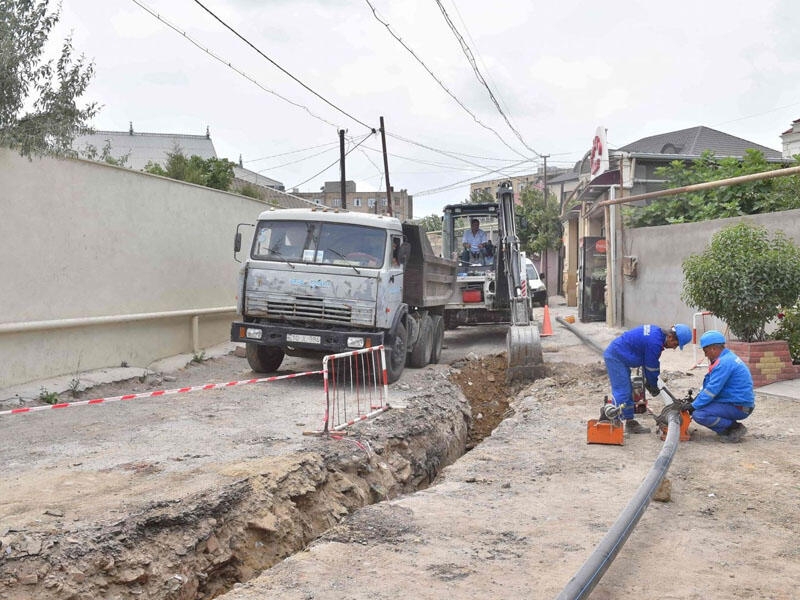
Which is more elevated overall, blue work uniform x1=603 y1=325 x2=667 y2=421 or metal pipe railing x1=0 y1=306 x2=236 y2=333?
metal pipe railing x1=0 y1=306 x2=236 y2=333

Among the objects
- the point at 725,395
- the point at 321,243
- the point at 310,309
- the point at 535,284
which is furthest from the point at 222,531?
the point at 535,284

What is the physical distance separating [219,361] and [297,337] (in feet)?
12.6

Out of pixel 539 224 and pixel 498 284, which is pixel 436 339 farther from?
pixel 539 224

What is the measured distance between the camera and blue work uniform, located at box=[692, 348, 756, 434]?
22.8 ft

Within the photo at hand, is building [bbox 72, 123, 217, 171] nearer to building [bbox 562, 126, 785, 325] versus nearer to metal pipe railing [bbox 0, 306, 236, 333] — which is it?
building [bbox 562, 126, 785, 325]

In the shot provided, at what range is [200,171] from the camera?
969 inches

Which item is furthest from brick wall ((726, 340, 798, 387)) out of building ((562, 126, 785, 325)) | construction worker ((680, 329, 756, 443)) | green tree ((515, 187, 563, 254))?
green tree ((515, 187, 563, 254))

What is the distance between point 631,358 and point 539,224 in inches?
1332

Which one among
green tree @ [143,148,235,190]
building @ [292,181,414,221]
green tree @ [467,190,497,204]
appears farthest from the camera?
building @ [292,181,414,221]

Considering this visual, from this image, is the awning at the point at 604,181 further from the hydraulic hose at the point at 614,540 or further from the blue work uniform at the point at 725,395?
the hydraulic hose at the point at 614,540

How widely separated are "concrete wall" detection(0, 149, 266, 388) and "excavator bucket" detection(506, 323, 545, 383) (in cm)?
558

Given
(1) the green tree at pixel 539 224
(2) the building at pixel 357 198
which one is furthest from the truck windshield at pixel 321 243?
(2) the building at pixel 357 198

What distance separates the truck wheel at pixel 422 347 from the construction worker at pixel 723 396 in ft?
19.5

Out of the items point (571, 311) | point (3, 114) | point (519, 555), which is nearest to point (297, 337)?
point (3, 114)
